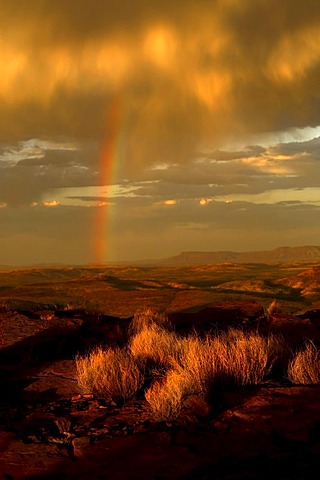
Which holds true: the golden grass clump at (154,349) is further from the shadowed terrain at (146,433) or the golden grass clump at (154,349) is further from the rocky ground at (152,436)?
the rocky ground at (152,436)

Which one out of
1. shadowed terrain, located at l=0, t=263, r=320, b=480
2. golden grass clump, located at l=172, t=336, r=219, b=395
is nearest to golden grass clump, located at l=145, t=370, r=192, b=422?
shadowed terrain, located at l=0, t=263, r=320, b=480

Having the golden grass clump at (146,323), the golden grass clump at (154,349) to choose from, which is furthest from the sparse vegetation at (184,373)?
the golden grass clump at (146,323)

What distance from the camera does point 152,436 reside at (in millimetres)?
8039

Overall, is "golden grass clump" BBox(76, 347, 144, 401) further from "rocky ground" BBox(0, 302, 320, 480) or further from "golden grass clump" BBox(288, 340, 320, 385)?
"golden grass clump" BBox(288, 340, 320, 385)

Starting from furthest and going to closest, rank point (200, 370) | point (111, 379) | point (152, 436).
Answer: point (111, 379)
point (200, 370)
point (152, 436)

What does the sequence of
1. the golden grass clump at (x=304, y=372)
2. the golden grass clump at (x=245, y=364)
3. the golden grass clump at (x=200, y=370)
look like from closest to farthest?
the golden grass clump at (x=200, y=370)
the golden grass clump at (x=304, y=372)
the golden grass clump at (x=245, y=364)

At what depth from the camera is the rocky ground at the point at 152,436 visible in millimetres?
6676

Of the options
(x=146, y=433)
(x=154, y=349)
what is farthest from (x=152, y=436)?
(x=154, y=349)

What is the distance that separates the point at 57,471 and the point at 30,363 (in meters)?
8.20

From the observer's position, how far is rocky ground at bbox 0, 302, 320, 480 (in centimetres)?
668

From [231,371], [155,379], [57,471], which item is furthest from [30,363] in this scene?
[57,471]

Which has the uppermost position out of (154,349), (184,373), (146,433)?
(184,373)

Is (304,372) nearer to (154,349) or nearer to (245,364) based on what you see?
(245,364)

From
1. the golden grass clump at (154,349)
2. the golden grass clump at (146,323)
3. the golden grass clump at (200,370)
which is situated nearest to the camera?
the golden grass clump at (200,370)
